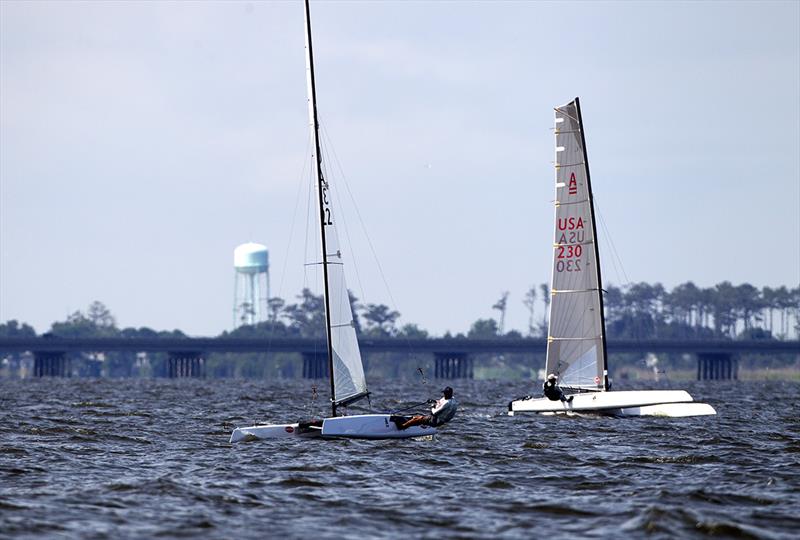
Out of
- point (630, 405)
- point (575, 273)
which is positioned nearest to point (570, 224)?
point (575, 273)

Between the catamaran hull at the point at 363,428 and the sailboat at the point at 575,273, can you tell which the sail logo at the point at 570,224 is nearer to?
the sailboat at the point at 575,273

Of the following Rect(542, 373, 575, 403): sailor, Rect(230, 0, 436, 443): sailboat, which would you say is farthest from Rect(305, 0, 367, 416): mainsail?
Rect(542, 373, 575, 403): sailor

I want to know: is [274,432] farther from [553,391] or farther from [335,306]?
[553,391]

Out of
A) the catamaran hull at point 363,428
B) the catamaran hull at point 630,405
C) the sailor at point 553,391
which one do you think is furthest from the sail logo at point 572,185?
the catamaran hull at point 363,428

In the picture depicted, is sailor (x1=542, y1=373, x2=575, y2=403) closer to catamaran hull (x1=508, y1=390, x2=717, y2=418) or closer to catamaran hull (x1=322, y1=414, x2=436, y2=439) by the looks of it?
catamaran hull (x1=508, y1=390, x2=717, y2=418)

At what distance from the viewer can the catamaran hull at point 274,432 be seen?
42.0 metres

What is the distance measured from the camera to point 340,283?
4350 cm

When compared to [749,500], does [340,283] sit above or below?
above

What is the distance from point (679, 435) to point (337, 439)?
39.9 feet

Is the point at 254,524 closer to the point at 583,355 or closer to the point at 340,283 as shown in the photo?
the point at 340,283

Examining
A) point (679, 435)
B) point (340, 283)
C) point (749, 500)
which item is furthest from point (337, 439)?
point (749, 500)

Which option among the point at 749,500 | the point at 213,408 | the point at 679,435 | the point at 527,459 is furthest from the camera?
the point at 213,408

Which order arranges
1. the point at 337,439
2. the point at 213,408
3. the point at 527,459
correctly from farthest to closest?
the point at 213,408 < the point at 337,439 < the point at 527,459

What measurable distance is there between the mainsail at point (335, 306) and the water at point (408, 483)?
7.74 feet
